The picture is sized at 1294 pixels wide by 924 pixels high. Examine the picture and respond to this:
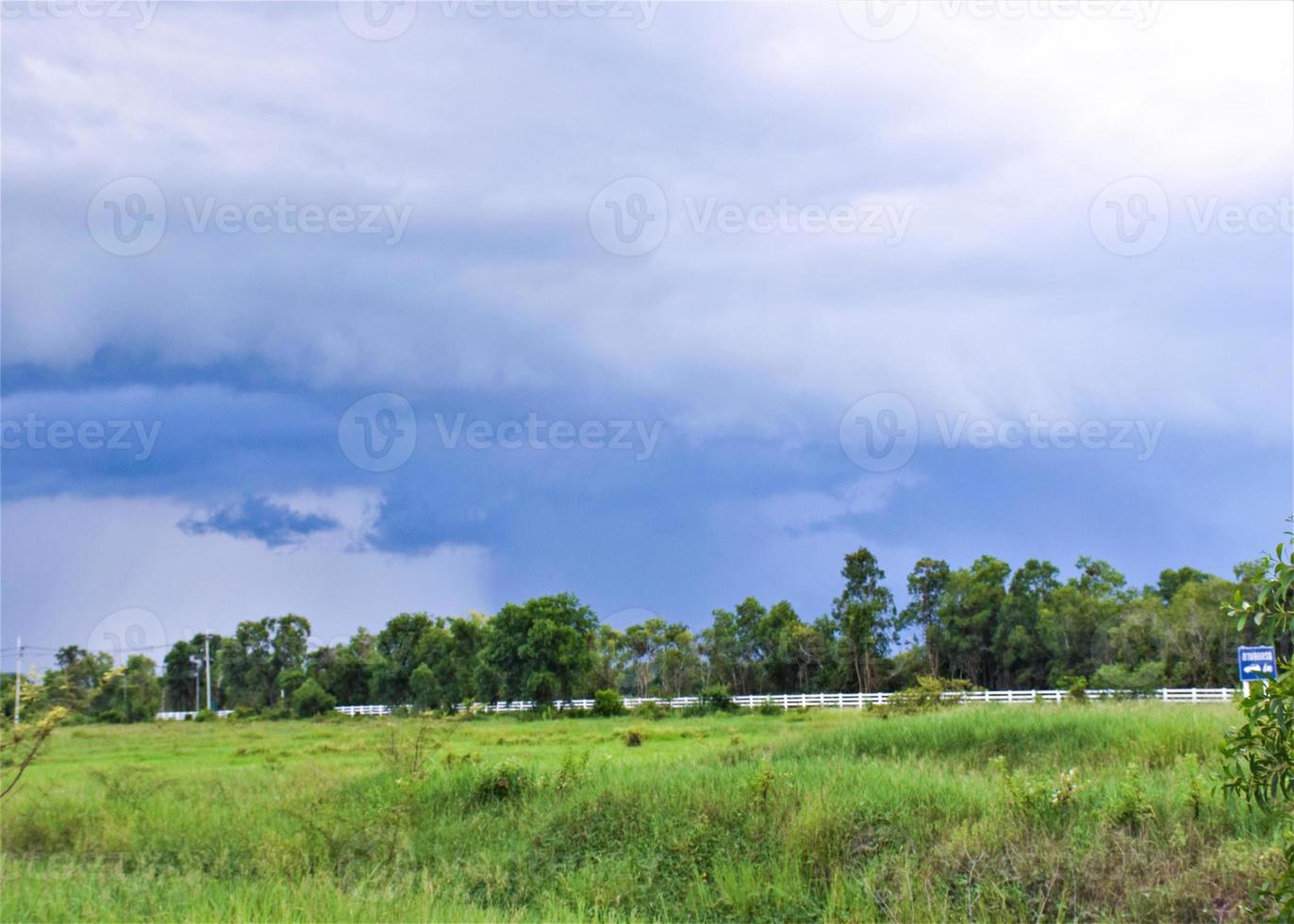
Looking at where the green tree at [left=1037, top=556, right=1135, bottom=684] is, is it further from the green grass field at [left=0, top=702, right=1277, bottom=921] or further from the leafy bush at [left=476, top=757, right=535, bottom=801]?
the leafy bush at [left=476, top=757, right=535, bottom=801]

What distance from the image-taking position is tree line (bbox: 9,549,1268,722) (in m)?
46.3

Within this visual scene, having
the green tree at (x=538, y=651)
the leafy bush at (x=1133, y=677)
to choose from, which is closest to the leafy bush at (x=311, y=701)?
the green tree at (x=538, y=651)

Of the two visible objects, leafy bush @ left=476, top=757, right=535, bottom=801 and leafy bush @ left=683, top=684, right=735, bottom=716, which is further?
leafy bush @ left=683, top=684, right=735, bottom=716

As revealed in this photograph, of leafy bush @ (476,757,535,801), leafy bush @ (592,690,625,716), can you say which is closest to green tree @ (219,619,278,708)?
leafy bush @ (592,690,625,716)

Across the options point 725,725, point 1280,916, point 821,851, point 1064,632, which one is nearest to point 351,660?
point 725,725

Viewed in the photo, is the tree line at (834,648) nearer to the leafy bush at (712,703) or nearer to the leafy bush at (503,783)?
the leafy bush at (712,703)

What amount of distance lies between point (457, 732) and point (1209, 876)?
29.2 metres

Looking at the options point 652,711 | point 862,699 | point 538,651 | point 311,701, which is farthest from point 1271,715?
point 311,701

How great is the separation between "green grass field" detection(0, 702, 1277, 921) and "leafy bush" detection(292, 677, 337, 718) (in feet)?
111

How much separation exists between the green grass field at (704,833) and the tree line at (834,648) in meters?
28.2

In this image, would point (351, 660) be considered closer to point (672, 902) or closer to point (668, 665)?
point (668, 665)

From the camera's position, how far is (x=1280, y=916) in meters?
4.06

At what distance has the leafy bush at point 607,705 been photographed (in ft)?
152

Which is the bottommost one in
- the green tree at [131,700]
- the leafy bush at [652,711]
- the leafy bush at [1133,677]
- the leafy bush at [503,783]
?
the green tree at [131,700]
